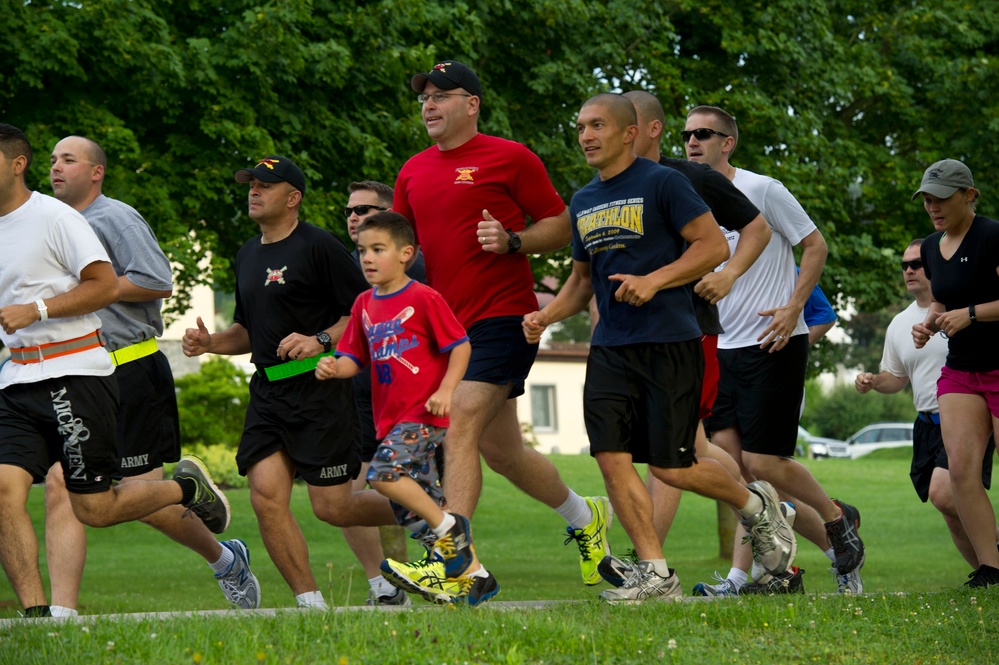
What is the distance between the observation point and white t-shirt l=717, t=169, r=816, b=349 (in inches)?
333

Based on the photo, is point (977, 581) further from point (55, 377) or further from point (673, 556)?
point (673, 556)

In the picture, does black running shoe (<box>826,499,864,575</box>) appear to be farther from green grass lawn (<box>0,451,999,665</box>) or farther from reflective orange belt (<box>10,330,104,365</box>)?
reflective orange belt (<box>10,330,104,365</box>)

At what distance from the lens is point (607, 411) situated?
6.73 meters

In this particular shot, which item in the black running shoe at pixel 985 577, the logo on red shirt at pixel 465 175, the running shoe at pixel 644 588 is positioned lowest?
the black running shoe at pixel 985 577

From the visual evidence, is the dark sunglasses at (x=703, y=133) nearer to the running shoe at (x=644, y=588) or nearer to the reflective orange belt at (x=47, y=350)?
the running shoe at (x=644, y=588)

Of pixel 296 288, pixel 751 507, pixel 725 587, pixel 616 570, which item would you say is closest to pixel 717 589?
pixel 725 587

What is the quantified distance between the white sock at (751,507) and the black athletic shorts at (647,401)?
0.52 meters

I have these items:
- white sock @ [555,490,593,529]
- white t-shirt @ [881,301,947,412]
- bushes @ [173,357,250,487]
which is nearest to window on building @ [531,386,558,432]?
bushes @ [173,357,250,487]

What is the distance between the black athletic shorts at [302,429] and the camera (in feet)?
25.2

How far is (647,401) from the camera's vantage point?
6.80 meters

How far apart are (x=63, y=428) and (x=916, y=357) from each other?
19.2 ft

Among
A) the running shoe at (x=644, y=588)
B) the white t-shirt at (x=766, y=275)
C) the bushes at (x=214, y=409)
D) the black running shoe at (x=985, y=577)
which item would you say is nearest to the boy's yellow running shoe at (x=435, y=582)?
the running shoe at (x=644, y=588)

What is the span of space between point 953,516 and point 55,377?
6.03m

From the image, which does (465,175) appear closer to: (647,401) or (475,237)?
(475,237)
